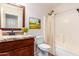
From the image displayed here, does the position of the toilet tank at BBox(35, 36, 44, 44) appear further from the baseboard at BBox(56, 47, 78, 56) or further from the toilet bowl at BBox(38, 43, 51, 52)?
the baseboard at BBox(56, 47, 78, 56)

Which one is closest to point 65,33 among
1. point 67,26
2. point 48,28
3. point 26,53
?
point 67,26

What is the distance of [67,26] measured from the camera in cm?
322

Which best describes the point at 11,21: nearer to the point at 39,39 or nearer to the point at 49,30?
the point at 39,39

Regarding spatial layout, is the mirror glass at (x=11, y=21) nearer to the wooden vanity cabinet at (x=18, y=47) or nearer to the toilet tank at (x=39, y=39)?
the wooden vanity cabinet at (x=18, y=47)

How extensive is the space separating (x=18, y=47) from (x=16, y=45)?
0.22ft

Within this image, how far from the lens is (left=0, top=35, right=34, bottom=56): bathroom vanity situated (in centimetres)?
168

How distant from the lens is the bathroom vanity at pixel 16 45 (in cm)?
168

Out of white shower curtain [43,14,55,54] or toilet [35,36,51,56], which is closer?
toilet [35,36,51,56]

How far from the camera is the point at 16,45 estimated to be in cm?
191

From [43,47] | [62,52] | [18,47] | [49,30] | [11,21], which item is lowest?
[62,52]

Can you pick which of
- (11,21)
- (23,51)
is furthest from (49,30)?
(23,51)

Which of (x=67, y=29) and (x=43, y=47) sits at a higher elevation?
(x=67, y=29)

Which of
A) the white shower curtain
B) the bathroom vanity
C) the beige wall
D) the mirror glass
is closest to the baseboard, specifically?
the beige wall

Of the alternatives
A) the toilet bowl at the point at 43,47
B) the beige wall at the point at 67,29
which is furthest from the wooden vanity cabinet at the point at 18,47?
the beige wall at the point at 67,29
